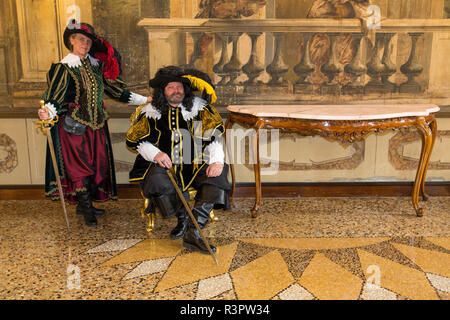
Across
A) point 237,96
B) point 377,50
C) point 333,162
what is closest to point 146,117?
point 237,96

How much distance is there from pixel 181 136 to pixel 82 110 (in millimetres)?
788

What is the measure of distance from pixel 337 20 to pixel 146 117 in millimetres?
1971

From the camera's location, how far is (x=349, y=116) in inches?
113

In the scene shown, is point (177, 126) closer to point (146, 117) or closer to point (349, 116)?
point (146, 117)

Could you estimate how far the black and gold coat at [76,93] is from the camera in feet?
9.29

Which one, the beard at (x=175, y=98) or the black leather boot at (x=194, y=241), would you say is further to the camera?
the beard at (x=175, y=98)

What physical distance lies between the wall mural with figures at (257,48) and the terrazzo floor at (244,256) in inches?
38.7

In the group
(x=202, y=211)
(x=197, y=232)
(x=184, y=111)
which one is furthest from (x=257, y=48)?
(x=197, y=232)

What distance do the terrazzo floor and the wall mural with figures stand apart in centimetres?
98

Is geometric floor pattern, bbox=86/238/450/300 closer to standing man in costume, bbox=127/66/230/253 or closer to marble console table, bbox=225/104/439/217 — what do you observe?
standing man in costume, bbox=127/66/230/253

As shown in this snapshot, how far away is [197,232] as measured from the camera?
2607mm

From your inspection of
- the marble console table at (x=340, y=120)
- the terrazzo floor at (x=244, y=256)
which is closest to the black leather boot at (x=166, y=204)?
the terrazzo floor at (x=244, y=256)

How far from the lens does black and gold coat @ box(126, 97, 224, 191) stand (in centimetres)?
277

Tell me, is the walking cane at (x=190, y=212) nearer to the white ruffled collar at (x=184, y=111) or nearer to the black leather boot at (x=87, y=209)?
the white ruffled collar at (x=184, y=111)
